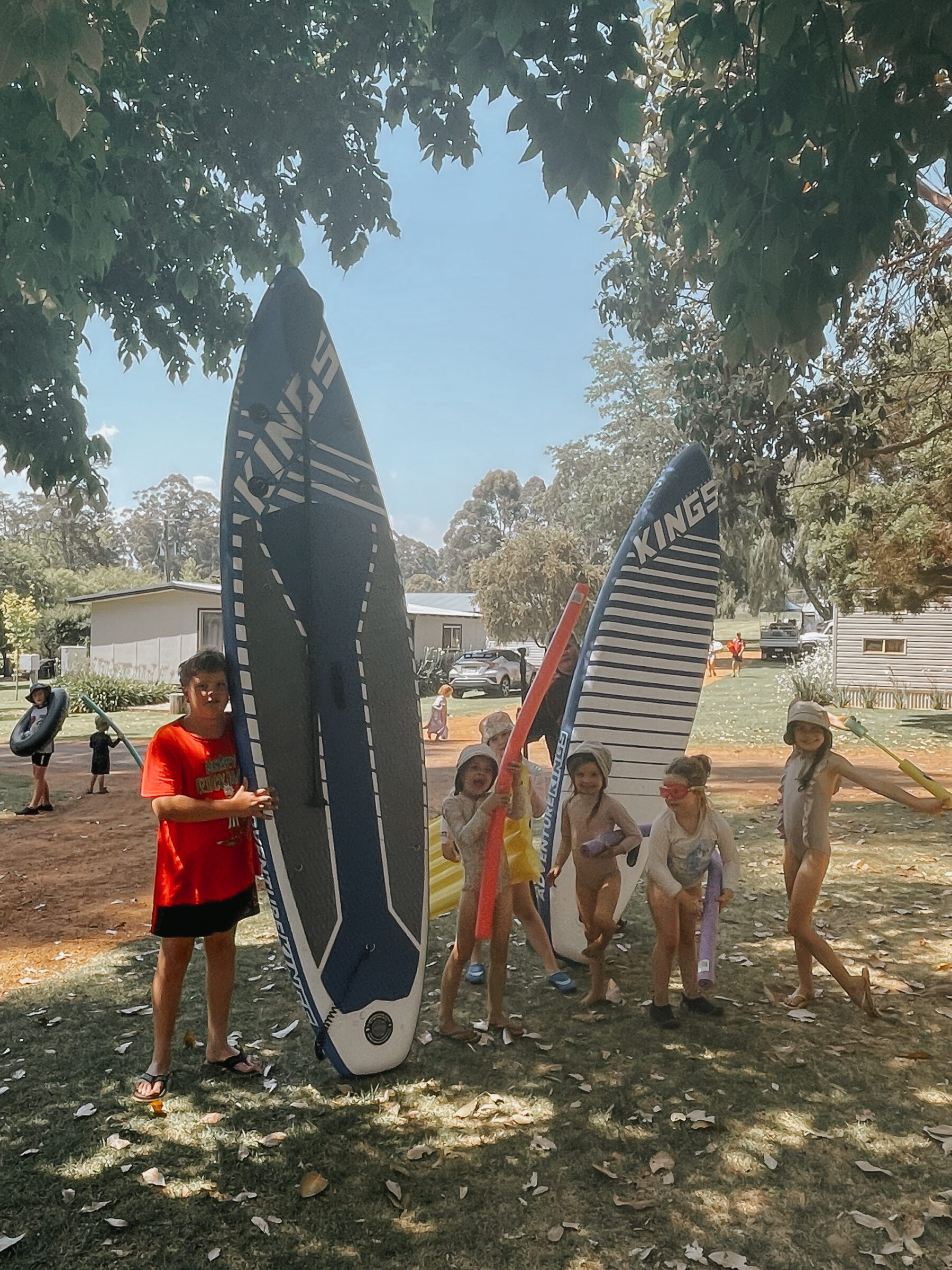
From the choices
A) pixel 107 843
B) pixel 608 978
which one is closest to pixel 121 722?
pixel 107 843

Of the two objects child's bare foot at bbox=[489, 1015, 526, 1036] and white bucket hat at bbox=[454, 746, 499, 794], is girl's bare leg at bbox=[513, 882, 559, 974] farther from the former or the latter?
white bucket hat at bbox=[454, 746, 499, 794]

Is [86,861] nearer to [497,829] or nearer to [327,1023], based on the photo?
[327,1023]

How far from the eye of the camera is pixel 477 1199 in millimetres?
2822

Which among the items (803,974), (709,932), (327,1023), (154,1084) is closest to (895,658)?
(803,974)

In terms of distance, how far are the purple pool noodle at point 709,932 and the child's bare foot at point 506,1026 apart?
0.87 m

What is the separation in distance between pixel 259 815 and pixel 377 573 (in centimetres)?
126

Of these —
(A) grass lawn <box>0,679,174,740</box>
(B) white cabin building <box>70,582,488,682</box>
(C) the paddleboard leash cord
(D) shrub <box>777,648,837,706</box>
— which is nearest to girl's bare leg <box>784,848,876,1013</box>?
(C) the paddleboard leash cord

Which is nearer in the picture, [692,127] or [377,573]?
[692,127]

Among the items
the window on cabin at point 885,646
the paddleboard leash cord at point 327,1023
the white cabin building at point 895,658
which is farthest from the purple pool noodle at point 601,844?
the window on cabin at point 885,646

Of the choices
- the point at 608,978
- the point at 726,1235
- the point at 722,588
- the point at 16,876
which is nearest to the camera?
the point at 726,1235

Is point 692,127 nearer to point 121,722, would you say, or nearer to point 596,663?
point 596,663

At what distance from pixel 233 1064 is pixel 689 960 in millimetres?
1987

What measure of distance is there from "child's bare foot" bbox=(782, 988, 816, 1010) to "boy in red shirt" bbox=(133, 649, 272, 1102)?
8.12ft

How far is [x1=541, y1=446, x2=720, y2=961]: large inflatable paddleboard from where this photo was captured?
5.15 meters
